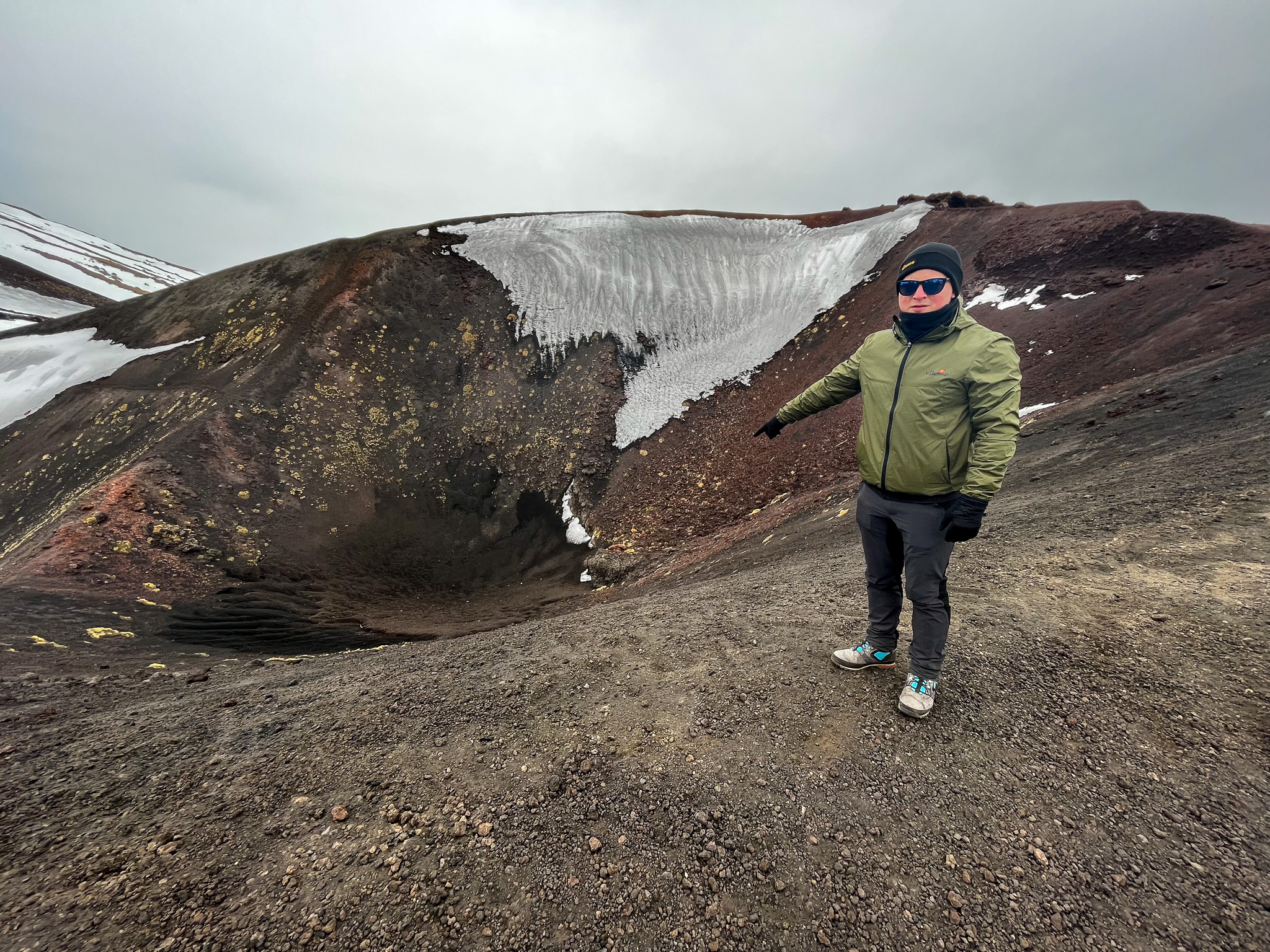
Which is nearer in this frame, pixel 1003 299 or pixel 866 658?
pixel 866 658

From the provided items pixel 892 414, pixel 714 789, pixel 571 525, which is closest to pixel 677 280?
pixel 571 525

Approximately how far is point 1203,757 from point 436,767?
546cm

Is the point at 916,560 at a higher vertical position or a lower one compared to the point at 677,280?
lower

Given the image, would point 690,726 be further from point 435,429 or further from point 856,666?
point 435,429

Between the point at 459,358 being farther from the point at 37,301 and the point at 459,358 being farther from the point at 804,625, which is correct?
the point at 37,301

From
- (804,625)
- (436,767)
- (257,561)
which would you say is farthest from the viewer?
(257,561)

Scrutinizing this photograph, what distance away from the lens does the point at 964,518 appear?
3.45 metres

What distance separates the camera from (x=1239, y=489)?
21.5 feet

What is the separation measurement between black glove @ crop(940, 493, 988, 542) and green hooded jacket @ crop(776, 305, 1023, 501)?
7 centimetres

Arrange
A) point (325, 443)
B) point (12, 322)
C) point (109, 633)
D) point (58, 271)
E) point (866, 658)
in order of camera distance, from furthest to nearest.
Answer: point (58, 271)
point (12, 322)
point (325, 443)
point (109, 633)
point (866, 658)

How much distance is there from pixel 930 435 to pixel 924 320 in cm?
86

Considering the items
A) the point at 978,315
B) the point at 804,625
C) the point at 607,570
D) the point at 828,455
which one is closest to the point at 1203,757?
the point at 804,625

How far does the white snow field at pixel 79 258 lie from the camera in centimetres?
7506

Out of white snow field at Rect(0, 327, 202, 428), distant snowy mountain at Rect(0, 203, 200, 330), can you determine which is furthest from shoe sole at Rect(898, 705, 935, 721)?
distant snowy mountain at Rect(0, 203, 200, 330)
